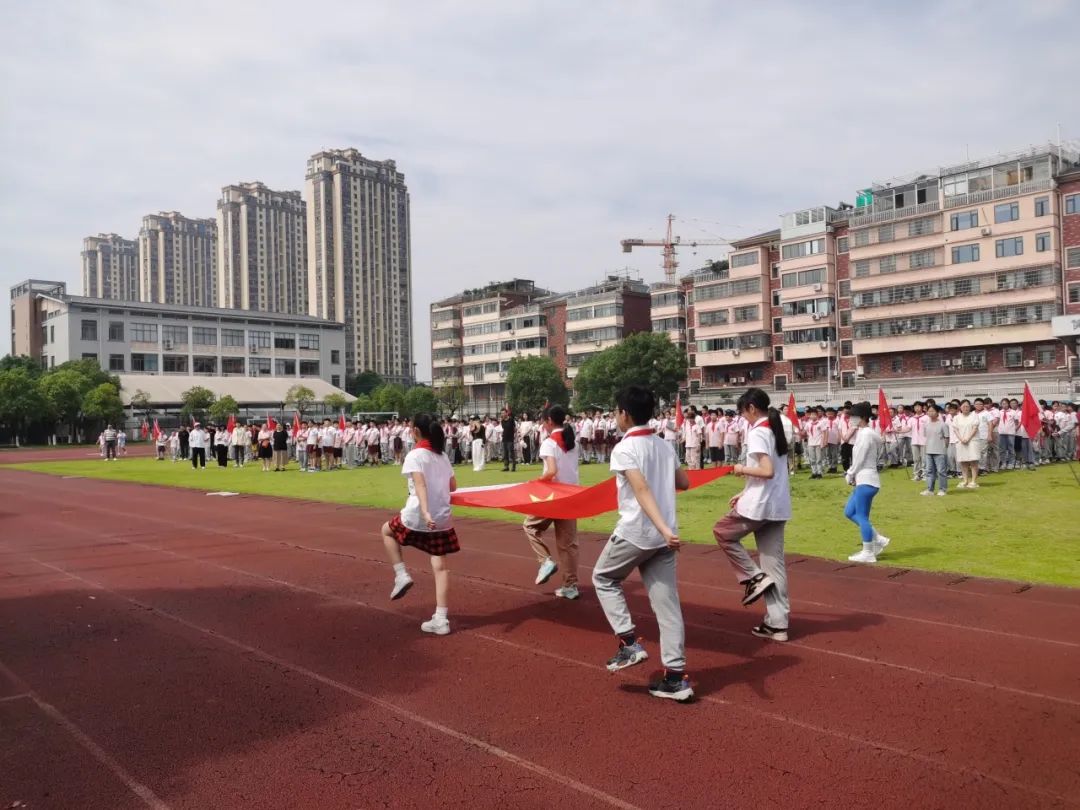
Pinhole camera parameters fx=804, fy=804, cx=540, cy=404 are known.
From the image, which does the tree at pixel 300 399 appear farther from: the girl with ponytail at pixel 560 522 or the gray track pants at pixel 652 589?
the gray track pants at pixel 652 589

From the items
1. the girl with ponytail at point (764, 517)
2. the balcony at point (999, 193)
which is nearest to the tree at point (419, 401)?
the balcony at point (999, 193)

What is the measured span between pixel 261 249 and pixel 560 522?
459ft

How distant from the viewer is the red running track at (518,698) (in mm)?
4078

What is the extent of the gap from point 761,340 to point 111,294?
126431 mm

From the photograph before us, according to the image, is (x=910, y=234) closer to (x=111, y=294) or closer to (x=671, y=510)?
(x=671, y=510)

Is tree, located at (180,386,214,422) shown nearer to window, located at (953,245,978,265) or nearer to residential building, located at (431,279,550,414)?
residential building, located at (431,279,550,414)

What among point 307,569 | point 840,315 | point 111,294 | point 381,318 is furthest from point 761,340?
point 111,294

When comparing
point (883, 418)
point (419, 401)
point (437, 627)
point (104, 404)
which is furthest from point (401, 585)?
point (419, 401)

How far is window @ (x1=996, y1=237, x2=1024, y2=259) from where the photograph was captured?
51.3 m

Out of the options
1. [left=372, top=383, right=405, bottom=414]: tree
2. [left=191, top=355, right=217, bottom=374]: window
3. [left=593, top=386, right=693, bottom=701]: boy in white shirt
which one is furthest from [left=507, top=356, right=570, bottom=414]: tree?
[left=593, top=386, right=693, bottom=701]: boy in white shirt

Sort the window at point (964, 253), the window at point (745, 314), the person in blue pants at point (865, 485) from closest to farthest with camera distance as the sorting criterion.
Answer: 1. the person in blue pants at point (865, 485)
2. the window at point (964, 253)
3. the window at point (745, 314)

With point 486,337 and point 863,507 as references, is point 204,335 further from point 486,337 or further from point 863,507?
point 863,507

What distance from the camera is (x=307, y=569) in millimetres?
9930

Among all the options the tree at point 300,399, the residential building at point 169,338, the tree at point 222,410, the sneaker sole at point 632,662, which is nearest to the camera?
the sneaker sole at point 632,662
